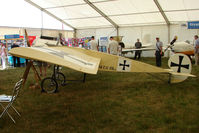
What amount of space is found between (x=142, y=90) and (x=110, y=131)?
3.30 metres

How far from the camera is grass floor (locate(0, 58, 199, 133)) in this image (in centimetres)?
376

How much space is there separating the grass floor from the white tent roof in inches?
371

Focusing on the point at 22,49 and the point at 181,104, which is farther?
the point at 181,104

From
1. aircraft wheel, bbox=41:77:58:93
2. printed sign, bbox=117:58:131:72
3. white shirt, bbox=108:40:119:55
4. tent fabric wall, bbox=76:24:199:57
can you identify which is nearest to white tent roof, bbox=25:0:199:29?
tent fabric wall, bbox=76:24:199:57

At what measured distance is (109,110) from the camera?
4746 millimetres

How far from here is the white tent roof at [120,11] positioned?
14.6 meters

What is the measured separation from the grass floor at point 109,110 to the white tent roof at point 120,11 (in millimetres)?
9425

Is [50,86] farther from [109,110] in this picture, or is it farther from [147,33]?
[147,33]

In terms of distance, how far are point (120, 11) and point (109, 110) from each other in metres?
13.6

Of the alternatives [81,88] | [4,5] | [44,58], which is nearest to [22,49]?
[44,58]

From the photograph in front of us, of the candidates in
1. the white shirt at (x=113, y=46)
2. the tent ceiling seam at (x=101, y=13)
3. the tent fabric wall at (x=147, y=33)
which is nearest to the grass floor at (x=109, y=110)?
the white shirt at (x=113, y=46)

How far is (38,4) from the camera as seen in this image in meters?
17.7

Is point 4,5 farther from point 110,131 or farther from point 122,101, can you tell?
point 110,131

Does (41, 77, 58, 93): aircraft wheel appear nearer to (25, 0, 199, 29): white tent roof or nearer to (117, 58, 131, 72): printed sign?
(117, 58, 131, 72): printed sign
